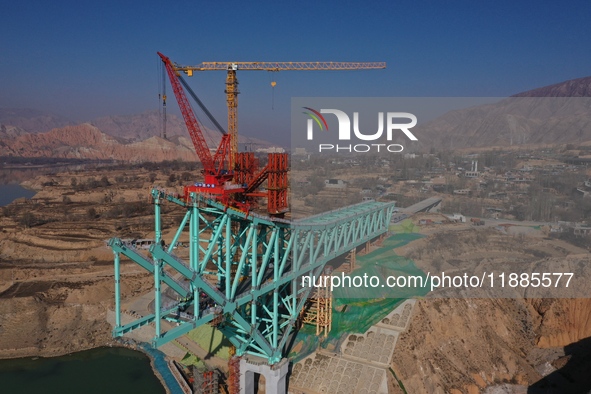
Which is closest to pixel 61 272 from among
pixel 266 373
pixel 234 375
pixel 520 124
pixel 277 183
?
pixel 234 375

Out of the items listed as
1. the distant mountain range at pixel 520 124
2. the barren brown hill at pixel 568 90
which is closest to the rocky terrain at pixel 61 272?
the distant mountain range at pixel 520 124

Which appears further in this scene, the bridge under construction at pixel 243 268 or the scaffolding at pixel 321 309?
the scaffolding at pixel 321 309

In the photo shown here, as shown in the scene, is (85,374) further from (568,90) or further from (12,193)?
(12,193)

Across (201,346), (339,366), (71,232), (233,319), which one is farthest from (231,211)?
(71,232)

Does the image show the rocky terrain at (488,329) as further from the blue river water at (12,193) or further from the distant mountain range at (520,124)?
the blue river water at (12,193)

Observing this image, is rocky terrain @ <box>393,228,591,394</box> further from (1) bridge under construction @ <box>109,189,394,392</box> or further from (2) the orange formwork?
(2) the orange formwork

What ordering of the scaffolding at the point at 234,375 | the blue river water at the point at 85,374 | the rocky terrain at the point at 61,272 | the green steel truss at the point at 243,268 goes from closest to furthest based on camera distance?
the green steel truss at the point at 243,268
the scaffolding at the point at 234,375
the blue river water at the point at 85,374
the rocky terrain at the point at 61,272

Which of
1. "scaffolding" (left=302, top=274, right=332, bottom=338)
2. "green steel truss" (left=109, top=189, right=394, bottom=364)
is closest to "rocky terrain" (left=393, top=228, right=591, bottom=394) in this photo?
"scaffolding" (left=302, top=274, right=332, bottom=338)
